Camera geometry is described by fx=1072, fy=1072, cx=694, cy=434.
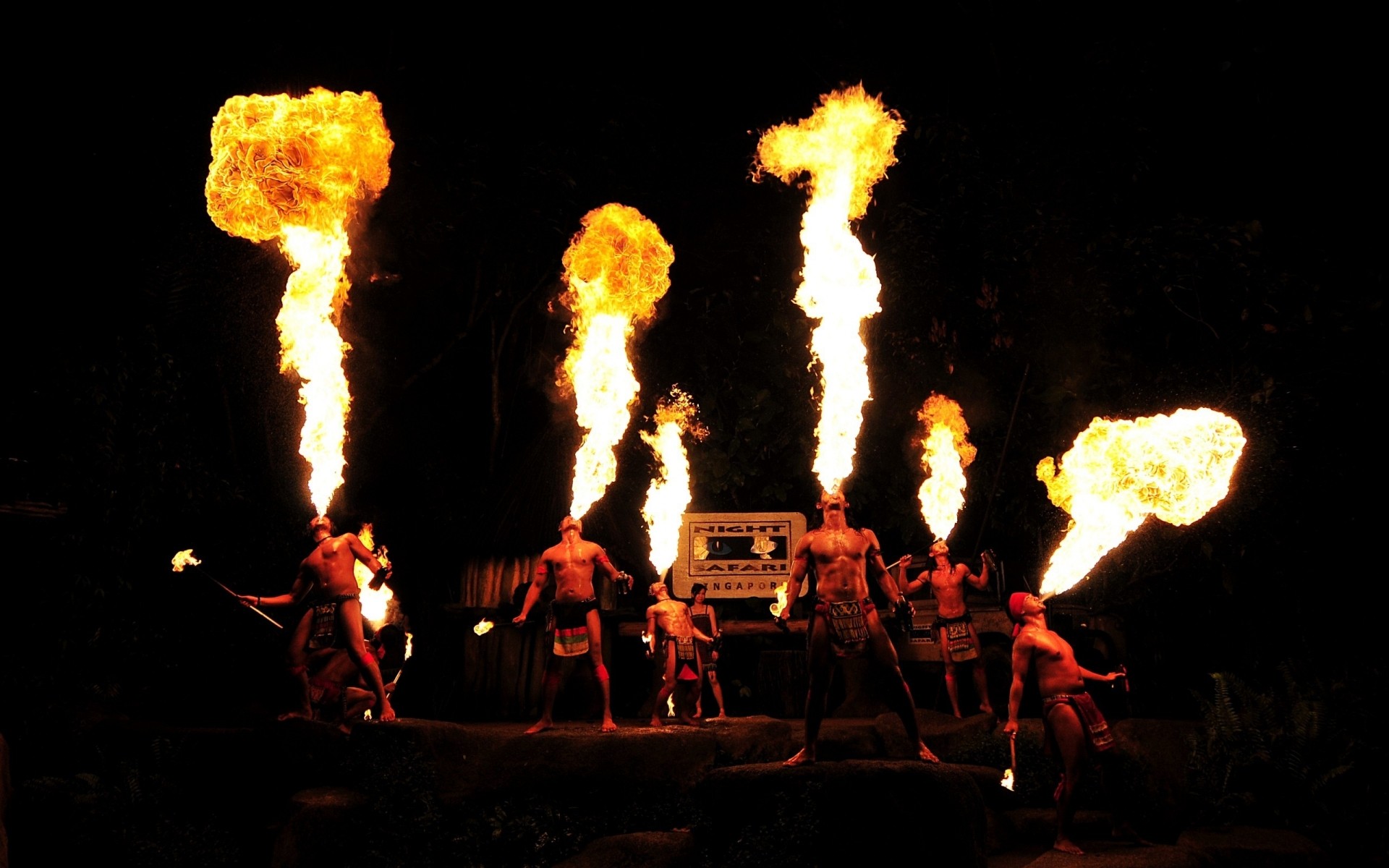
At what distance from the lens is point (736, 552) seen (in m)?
15.5

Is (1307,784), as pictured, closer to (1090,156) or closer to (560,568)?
(560,568)

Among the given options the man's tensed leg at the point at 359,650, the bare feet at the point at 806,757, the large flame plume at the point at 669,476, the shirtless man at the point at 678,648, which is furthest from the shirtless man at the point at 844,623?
the large flame plume at the point at 669,476

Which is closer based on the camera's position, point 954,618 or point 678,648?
point 678,648

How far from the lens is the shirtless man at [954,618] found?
13.1 metres

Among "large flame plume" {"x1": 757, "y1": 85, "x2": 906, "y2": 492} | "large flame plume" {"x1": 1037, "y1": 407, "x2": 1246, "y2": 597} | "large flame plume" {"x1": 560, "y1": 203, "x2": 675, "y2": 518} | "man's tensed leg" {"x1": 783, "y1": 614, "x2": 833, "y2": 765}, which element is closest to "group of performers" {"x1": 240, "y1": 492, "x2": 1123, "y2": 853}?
"man's tensed leg" {"x1": 783, "y1": 614, "x2": 833, "y2": 765}

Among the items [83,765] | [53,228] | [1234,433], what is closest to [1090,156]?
[1234,433]

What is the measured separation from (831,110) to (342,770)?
35.1 feet

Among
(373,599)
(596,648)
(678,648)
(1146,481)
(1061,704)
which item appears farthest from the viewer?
(373,599)

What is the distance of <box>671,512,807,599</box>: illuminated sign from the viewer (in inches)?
603

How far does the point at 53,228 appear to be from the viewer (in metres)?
12.9

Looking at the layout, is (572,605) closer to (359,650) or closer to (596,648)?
(596,648)

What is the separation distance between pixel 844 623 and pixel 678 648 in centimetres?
332

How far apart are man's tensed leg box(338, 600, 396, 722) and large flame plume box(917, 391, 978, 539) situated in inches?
336

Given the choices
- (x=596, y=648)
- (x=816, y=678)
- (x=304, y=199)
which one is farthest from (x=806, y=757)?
(x=304, y=199)
